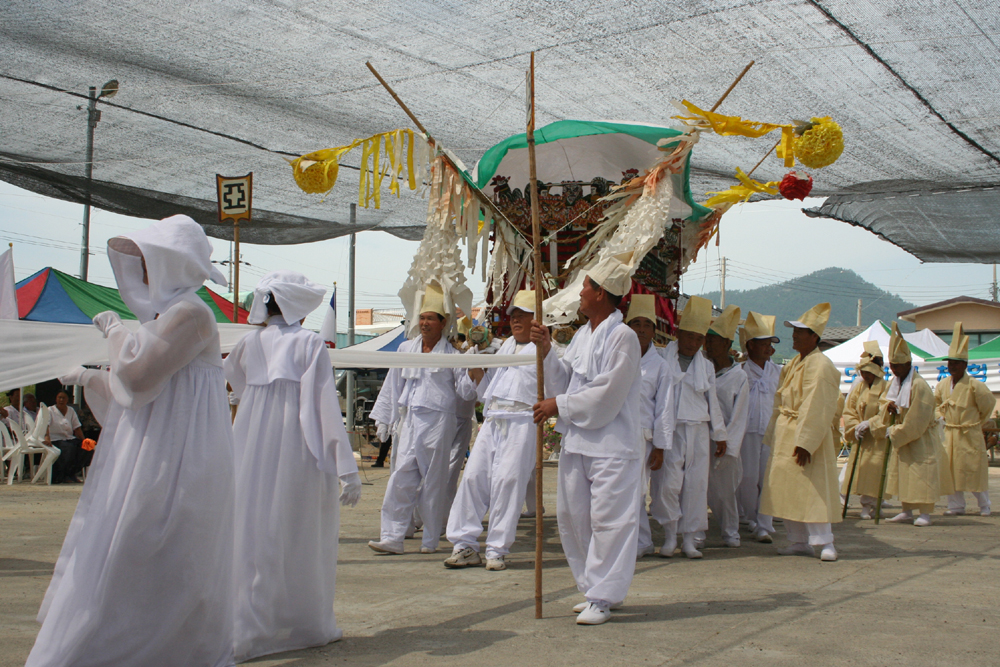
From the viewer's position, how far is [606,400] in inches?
167

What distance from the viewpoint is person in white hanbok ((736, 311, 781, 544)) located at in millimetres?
7715

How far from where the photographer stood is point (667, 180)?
6605mm

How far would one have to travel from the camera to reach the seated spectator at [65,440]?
11.8 meters

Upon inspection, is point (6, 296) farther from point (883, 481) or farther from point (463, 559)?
point (883, 481)

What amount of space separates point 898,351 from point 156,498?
24.5 ft

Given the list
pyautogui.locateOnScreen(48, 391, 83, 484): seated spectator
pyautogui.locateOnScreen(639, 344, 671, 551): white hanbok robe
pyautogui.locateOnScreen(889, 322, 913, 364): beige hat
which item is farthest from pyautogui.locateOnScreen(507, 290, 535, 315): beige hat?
pyautogui.locateOnScreen(48, 391, 83, 484): seated spectator

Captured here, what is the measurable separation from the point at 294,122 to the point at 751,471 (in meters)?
4.84

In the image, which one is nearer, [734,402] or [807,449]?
[807,449]

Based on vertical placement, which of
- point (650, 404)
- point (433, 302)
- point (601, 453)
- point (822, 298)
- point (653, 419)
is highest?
point (822, 298)

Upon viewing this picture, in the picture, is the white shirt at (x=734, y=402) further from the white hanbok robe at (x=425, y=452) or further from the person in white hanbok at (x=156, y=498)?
the person in white hanbok at (x=156, y=498)

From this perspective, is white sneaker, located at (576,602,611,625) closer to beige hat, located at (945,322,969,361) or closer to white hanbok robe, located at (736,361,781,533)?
white hanbok robe, located at (736,361,781,533)

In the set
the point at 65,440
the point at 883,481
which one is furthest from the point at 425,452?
the point at 65,440

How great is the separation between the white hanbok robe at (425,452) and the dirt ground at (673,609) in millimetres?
261

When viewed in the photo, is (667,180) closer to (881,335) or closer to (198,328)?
(198,328)
